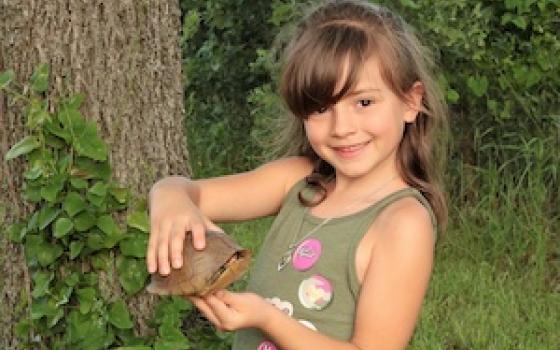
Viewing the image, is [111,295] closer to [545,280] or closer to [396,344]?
[396,344]

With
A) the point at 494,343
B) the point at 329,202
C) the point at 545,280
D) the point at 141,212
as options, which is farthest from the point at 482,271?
the point at 329,202

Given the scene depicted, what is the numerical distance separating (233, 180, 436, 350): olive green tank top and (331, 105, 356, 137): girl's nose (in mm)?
171

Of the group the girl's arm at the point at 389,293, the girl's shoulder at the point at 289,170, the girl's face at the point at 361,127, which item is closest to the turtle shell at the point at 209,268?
the girl's arm at the point at 389,293

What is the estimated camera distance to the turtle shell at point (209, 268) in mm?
2213

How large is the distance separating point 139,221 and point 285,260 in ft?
2.62

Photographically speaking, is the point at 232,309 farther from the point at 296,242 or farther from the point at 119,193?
the point at 119,193

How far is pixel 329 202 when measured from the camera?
2707 millimetres

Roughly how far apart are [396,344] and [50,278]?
3.96 feet

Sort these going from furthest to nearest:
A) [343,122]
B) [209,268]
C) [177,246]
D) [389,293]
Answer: [343,122]
[389,293]
[177,246]
[209,268]

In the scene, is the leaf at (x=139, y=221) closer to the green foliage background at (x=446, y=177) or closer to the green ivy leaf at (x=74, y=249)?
the green foliage background at (x=446, y=177)

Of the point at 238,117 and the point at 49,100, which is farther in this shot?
the point at 238,117

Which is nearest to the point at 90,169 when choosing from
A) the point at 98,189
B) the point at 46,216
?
the point at 98,189

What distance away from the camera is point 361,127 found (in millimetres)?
2557

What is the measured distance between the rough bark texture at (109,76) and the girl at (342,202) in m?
0.67
